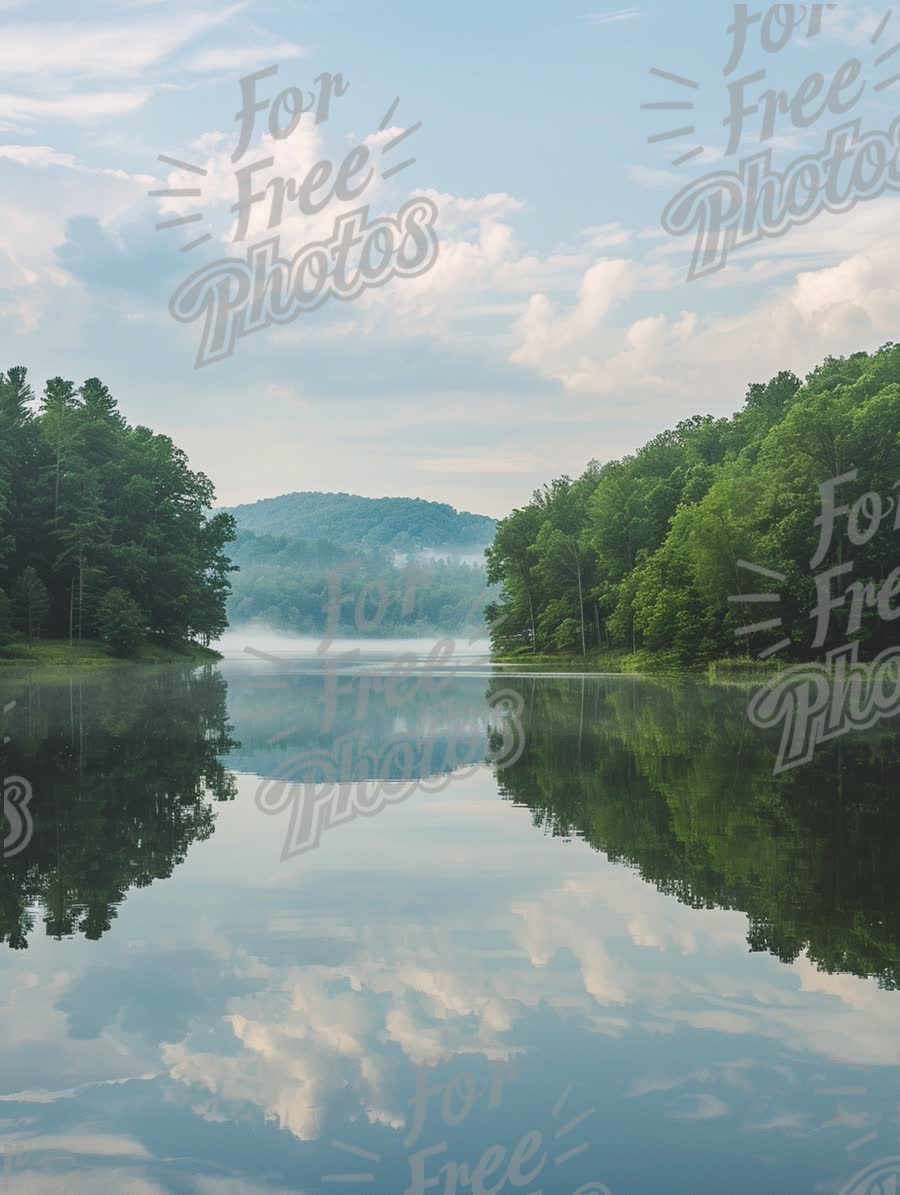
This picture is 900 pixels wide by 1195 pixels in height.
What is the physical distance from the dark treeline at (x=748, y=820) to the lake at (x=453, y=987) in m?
0.08

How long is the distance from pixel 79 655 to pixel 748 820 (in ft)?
256

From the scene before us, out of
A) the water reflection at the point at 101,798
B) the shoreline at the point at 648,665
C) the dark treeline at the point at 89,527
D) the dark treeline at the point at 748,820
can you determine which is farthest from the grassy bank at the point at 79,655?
the dark treeline at the point at 748,820

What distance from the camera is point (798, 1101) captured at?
8.34 m

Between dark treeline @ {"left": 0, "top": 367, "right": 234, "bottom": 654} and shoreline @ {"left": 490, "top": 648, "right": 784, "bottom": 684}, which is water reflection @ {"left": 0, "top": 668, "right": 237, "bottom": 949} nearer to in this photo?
shoreline @ {"left": 490, "top": 648, "right": 784, "bottom": 684}

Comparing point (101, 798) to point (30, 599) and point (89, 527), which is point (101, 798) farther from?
point (89, 527)

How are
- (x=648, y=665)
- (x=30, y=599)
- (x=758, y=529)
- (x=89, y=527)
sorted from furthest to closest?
(x=89, y=527), (x=30, y=599), (x=648, y=665), (x=758, y=529)

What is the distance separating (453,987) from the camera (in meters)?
10.9

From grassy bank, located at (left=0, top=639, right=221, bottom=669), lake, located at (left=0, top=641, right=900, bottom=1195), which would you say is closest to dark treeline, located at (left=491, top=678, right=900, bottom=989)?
lake, located at (left=0, top=641, right=900, bottom=1195)

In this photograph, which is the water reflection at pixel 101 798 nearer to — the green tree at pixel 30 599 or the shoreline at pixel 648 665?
the shoreline at pixel 648 665

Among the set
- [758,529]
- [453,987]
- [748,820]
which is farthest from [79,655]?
[453,987]

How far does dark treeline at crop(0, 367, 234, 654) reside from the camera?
312ft

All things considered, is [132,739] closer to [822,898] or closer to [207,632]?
[822,898]

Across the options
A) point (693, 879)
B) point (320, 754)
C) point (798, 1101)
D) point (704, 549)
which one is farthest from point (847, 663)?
point (798, 1101)

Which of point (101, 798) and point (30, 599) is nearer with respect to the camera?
point (101, 798)
